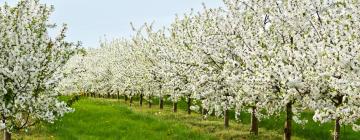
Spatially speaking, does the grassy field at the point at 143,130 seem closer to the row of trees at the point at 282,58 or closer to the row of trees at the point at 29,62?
the row of trees at the point at 282,58

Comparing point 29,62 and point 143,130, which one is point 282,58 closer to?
point 29,62

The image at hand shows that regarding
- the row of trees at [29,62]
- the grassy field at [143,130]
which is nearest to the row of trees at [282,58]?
the row of trees at [29,62]

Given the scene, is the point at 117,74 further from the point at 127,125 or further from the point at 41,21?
the point at 41,21

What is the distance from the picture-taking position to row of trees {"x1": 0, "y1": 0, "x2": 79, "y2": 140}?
1334 cm

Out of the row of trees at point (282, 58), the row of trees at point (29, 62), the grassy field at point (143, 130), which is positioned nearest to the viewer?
the row of trees at point (282, 58)

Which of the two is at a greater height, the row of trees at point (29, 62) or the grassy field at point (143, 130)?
the row of trees at point (29, 62)

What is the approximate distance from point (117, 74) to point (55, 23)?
43.7m

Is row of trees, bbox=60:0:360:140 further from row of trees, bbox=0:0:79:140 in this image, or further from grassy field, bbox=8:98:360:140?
grassy field, bbox=8:98:360:140

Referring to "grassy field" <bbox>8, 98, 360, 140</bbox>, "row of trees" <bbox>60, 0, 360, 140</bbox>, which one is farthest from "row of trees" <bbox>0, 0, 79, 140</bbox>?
"grassy field" <bbox>8, 98, 360, 140</bbox>

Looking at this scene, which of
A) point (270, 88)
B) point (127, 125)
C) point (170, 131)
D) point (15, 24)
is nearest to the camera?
point (15, 24)

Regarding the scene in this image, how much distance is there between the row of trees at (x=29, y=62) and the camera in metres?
13.3

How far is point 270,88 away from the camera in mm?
16047

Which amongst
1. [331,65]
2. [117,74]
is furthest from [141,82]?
[331,65]

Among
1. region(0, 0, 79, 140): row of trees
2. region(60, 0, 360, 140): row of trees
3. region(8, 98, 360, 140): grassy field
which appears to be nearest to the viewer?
region(60, 0, 360, 140): row of trees
